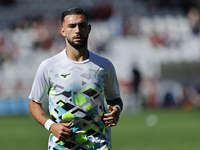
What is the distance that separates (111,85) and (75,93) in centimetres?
54

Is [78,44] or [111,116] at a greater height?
[78,44]

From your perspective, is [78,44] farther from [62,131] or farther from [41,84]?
[62,131]

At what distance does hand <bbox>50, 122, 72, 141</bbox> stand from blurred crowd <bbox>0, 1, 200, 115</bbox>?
57.1ft

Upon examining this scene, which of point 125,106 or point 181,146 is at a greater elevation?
point 181,146

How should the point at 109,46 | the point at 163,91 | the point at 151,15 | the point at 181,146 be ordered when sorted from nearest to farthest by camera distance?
1. the point at 181,146
2. the point at 163,91
3. the point at 109,46
4. the point at 151,15

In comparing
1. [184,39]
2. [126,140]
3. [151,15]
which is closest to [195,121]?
[126,140]

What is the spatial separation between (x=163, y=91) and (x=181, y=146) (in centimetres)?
1086

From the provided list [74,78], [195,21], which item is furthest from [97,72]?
[195,21]

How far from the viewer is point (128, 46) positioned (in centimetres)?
2548

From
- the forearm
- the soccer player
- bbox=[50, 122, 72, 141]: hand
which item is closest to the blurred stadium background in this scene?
the forearm

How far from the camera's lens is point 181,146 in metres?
11.6

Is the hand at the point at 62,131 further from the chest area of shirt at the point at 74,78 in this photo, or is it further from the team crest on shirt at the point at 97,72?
the team crest on shirt at the point at 97,72

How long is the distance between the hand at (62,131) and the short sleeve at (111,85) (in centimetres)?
79

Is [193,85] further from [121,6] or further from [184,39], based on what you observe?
[121,6]
